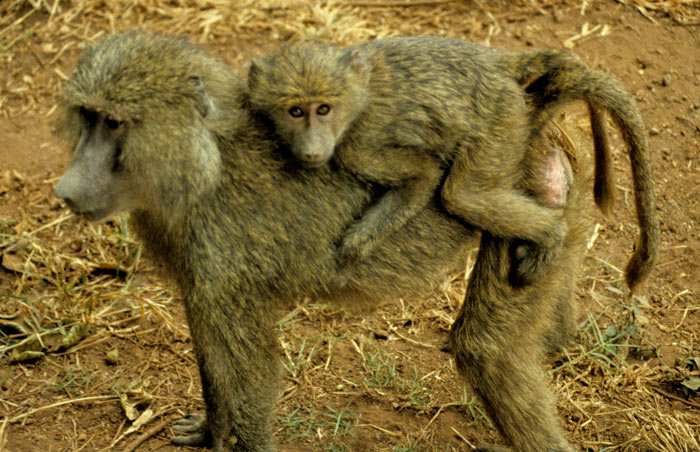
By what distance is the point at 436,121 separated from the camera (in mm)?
2479

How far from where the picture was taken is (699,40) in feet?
14.7

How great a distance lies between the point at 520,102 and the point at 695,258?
1.65m

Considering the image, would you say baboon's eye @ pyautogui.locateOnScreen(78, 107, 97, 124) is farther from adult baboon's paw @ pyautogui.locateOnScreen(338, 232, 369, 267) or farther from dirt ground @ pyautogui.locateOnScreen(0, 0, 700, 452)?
dirt ground @ pyautogui.locateOnScreen(0, 0, 700, 452)

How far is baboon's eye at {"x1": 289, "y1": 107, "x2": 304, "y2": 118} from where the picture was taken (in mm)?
2461

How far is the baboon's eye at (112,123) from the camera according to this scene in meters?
→ 2.11

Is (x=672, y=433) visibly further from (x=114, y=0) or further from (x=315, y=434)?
(x=114, y=0)

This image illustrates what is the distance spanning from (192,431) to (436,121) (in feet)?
4.83

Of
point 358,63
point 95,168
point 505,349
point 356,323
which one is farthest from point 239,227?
point 356,323

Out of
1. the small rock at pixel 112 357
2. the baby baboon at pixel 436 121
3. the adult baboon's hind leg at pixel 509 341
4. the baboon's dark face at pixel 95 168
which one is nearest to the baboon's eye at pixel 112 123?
the baboon's dark face at pixel 95 168

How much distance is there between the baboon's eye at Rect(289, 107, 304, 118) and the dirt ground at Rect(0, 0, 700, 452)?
105cm

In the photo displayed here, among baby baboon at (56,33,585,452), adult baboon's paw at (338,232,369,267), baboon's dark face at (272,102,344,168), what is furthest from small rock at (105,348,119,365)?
baboon's dark face at (272,102,344,168)

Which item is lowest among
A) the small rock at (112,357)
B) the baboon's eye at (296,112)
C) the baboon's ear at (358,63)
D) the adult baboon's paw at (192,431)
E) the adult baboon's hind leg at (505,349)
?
the small rock at (112,357)

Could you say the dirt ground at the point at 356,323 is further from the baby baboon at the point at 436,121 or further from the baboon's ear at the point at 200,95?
the baboon's ear at the point at 200,95

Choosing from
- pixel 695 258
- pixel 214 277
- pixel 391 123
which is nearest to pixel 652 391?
pixel 695 258
